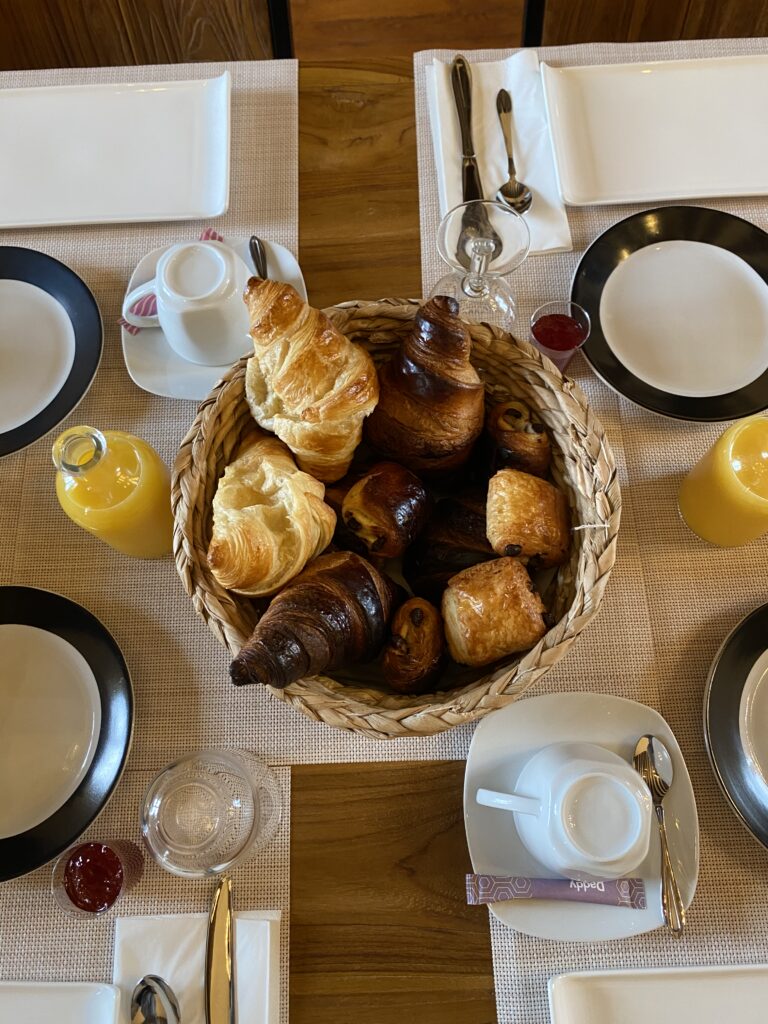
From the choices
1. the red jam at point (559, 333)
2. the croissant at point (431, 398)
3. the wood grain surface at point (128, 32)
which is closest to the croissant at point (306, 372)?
the croissant at point (431, 398)

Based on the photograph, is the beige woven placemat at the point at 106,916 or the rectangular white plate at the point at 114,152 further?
the rectangular white plate at the point at 114,152

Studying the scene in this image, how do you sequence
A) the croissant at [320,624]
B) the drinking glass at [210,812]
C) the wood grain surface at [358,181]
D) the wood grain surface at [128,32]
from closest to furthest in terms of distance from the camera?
the croissant at [320,624] → the drinking glass at [210,812] → the wood grain surface at [358,181] → the wood grain surface at [128,32]

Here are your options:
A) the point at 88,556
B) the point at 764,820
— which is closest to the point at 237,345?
the point at 88,556

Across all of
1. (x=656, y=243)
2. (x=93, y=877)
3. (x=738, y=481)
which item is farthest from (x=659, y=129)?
(x=93, y=877)

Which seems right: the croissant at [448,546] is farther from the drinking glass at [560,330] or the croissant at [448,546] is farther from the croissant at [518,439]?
the drinking glass at [560,330]

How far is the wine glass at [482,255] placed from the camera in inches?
34.9

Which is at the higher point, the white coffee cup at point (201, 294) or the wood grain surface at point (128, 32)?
the wood grain surface at point (128, 32)

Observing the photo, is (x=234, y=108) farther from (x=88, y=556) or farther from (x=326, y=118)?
(x=88, y=556)

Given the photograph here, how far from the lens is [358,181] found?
0.98 metres

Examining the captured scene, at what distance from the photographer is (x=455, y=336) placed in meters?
0.64

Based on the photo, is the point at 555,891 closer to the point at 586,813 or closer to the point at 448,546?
the point at 586,813

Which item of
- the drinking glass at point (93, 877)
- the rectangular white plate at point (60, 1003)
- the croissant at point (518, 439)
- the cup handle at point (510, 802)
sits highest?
the croissant at point (518, 439)

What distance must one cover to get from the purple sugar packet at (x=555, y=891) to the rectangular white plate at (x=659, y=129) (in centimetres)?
76

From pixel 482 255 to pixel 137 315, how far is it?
407 mm
